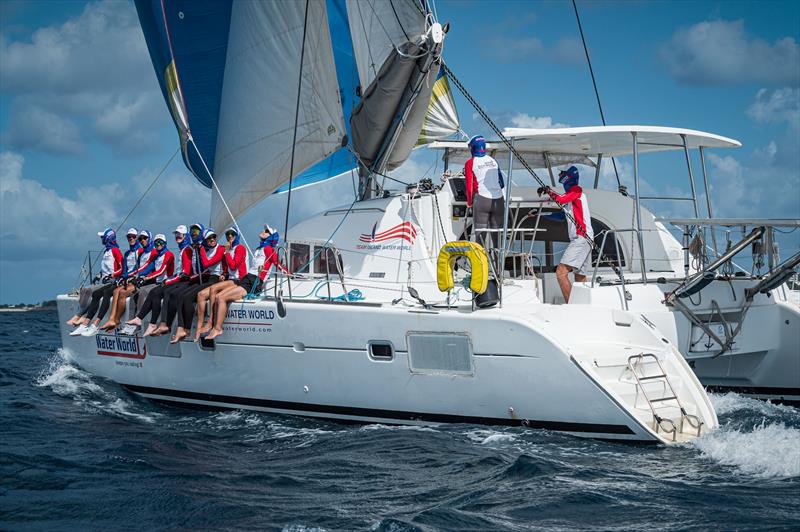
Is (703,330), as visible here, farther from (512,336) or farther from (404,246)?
(404,246)

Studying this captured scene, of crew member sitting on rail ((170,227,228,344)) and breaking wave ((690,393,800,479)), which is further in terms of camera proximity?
crew member sitting on rail ((170,227,228,344))

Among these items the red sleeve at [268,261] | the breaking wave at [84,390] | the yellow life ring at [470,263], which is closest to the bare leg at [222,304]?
the red sleeve at [268,261]

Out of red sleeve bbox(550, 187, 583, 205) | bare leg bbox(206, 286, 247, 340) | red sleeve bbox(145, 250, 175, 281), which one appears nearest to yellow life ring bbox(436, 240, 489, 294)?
red sleeve bbox(550, 187, 583, 205)

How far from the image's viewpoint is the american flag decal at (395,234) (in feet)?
31.1

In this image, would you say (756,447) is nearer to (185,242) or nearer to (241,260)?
(241,260)

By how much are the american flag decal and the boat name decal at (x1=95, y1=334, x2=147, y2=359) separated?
11.4 feet

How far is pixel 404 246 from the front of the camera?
951 centimetres

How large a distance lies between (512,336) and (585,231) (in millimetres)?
1875

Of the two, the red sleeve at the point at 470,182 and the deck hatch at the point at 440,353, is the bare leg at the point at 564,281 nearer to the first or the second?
the red sleeve at the point at 470,182

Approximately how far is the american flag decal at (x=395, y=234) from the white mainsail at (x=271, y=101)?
186 cm

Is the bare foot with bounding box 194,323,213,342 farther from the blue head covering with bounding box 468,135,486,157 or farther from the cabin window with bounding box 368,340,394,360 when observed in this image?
the blue head covering with bounding box 468,135,486,157

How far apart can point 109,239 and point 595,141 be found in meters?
7.22

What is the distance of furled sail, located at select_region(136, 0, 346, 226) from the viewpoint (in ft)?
36.7

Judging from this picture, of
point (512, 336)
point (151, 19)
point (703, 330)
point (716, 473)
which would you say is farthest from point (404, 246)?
point (151, 19)
